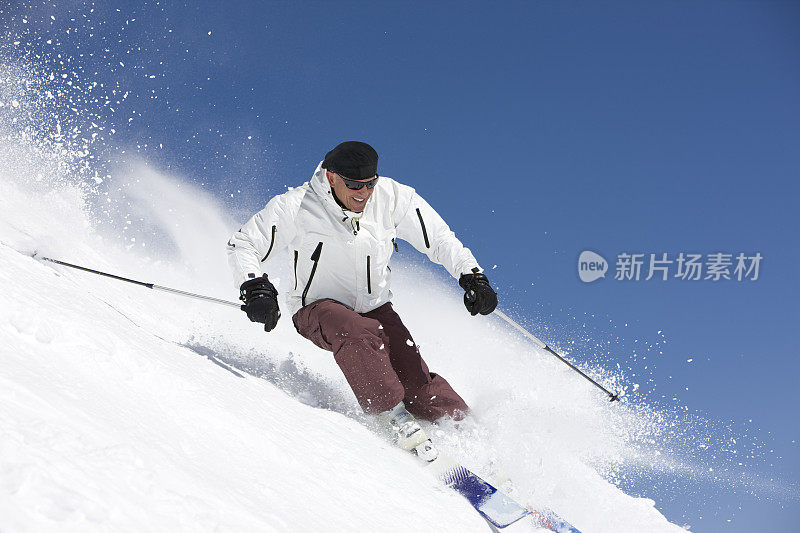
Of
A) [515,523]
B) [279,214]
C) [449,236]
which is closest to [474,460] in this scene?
[515,523]

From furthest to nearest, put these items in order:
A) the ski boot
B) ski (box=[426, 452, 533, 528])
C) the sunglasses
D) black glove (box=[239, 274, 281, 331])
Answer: the sunglasses, black glove (box=[239, 274, 281, 331]), the ski boot, ski (box=[426, 452, 533, 528])

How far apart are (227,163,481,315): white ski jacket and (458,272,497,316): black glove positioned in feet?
0.31

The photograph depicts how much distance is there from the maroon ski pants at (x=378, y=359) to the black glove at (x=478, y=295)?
1.80 feet

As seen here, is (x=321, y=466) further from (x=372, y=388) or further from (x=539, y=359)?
(x=539, y=359)

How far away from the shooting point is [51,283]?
3.38 metres

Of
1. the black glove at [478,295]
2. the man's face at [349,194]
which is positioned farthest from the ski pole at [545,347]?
the man's face at [349,194]

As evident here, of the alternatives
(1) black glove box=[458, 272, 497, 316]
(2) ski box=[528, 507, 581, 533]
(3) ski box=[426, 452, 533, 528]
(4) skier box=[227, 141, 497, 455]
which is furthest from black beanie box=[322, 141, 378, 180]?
(2) ski box=[528, 507, 581, 533]

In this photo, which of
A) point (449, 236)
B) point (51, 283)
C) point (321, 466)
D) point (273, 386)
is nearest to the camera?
point (321, 466)

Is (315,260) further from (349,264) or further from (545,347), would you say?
(545,347)

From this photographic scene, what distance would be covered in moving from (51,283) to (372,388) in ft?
6.77

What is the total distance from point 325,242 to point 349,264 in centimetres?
24

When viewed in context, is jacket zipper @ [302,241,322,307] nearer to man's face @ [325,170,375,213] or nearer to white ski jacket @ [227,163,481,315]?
white ski jacket @ [227,163,481,315]

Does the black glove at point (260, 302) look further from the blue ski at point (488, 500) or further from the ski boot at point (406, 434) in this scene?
the blue ski at point (488, 500)

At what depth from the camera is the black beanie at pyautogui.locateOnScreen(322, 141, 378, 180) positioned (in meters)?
3.84
